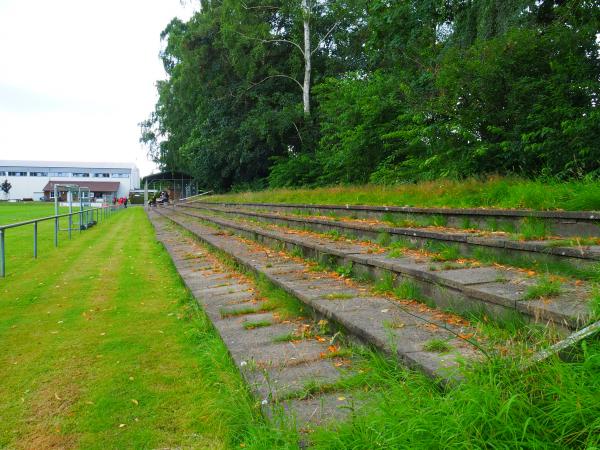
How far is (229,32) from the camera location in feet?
58.6

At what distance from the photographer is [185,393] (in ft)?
8.52

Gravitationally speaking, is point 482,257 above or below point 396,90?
below

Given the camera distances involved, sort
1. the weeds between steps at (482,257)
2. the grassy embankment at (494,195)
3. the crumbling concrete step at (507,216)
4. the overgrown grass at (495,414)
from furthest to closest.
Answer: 1. the grassy embankment at (494,195)
2. the crumbling concrete step at (507,216)
3. the weeds between steps at (482,257)
4. the overgrown grass at (495,414)

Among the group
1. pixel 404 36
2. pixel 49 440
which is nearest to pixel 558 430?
pixel 49 440

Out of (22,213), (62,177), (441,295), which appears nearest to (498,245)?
(441,295)

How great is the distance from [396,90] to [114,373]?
32.6 feet

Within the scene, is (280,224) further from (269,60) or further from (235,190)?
(235,190)

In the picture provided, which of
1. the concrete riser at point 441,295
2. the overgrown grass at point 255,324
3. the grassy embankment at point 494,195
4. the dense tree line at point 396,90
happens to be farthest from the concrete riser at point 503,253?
the dense tree line at point 396,90

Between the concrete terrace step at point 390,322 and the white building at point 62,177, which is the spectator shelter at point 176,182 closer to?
the white building at point 62,177

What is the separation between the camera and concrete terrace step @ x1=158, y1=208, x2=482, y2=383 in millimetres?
1825

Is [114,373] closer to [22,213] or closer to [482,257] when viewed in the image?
[482,257]

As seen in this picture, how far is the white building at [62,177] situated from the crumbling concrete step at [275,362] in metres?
75.5

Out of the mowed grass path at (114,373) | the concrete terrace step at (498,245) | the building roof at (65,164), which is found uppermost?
the building roof at (65,164)

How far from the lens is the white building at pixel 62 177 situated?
74.4m
